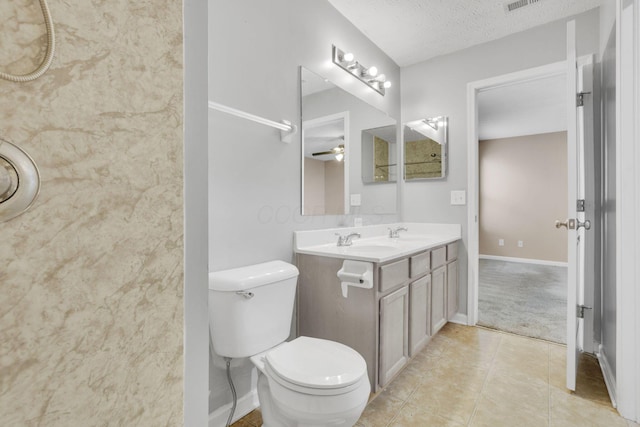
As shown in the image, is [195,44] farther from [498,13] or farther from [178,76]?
[498,13]

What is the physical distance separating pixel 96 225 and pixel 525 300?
12.8 ft

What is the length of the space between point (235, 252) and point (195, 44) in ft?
3.51

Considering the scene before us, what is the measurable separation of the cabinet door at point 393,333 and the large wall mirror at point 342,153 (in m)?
0.69

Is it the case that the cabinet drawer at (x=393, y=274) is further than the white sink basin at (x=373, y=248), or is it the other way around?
the white sink basin at (x=373, y=248)

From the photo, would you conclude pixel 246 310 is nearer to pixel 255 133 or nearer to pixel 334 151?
pixel 255 133

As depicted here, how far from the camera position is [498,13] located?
2.21 meters

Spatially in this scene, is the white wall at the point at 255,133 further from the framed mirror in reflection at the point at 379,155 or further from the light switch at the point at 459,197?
the light switch at the point at 459,197

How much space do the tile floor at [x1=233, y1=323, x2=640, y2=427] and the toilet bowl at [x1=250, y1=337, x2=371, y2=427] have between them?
1.42ft

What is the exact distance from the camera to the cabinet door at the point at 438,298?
84.9 inches

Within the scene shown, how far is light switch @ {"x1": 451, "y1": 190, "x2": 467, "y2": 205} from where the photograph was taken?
8.75 ft

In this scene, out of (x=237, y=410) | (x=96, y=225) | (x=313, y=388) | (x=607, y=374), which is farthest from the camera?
(x=607, y=374)

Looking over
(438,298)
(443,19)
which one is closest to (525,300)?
(438,298)

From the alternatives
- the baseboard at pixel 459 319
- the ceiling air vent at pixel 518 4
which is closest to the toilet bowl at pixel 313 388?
the baseboard at pixel 459 319

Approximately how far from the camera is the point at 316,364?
118 cm
